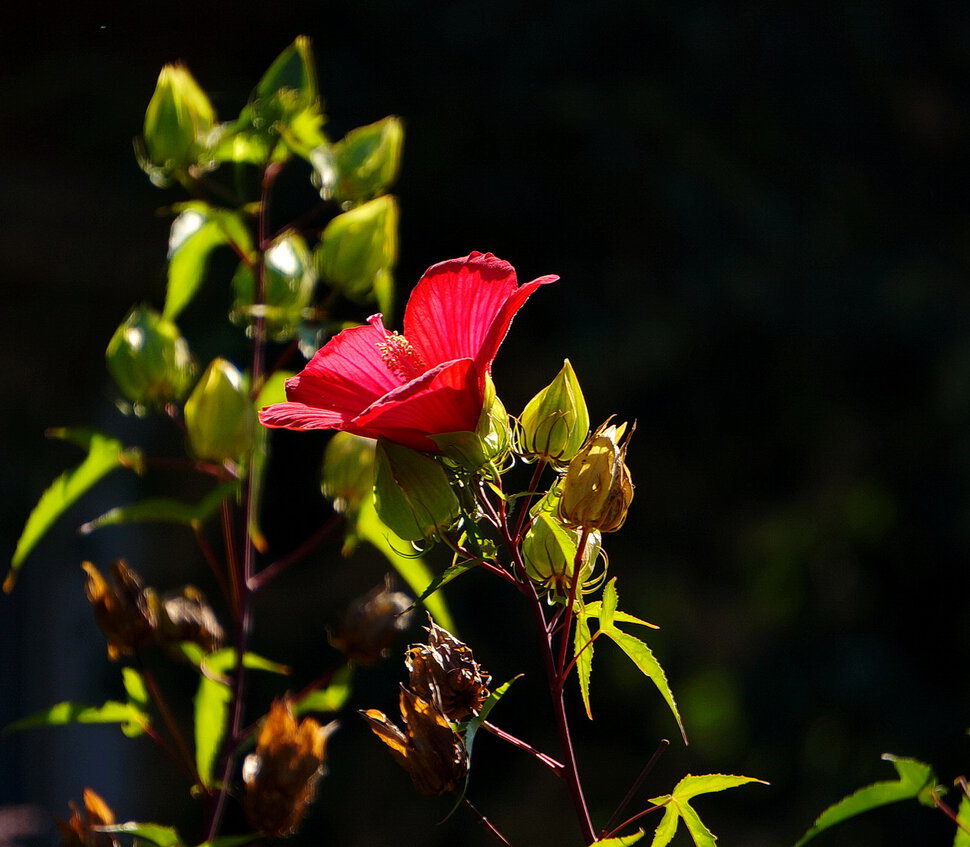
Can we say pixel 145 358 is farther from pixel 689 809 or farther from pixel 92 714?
pixel 689 809

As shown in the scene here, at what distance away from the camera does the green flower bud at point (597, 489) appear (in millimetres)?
313

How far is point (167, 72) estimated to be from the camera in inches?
21.5

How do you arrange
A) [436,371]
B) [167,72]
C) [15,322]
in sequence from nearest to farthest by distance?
1. [436,371]
2. [167,72]
3. [15,322]

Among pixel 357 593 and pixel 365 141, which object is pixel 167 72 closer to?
pixel 365 141

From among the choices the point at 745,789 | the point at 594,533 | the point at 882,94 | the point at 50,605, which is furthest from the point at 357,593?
the point at 594,533

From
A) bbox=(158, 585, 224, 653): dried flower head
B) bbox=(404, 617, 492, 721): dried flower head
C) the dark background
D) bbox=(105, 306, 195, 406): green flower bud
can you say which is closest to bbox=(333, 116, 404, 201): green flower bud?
bbox=(105, 306, 195, 406): green flower bud

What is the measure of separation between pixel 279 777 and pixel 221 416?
17 cm

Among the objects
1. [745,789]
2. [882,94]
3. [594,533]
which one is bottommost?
[745,789]

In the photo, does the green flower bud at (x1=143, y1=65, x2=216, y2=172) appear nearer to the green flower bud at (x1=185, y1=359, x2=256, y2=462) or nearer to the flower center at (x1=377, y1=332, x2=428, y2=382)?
the green flower bud at (x1=185, y1=359, x2=256, y2=462)

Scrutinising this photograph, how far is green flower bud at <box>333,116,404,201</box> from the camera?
59 cm

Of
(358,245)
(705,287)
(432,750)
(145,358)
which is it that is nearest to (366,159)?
(358,245)

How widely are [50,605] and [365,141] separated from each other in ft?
3.99

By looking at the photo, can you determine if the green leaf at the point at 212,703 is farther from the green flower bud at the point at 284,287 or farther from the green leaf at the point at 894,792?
the green leaf at the point at 894,792

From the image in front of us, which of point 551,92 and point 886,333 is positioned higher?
point 551,92
